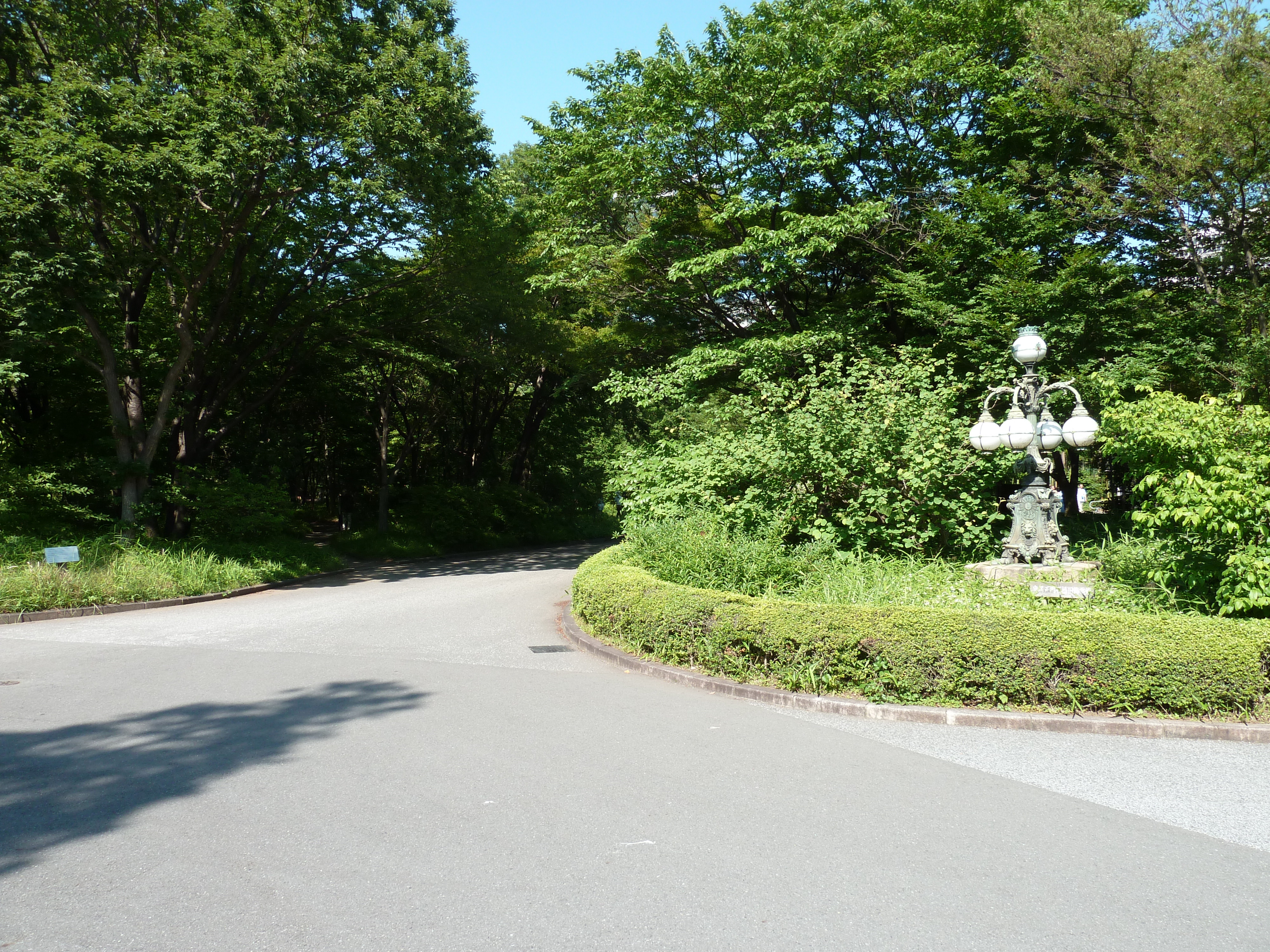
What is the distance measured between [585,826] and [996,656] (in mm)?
3869

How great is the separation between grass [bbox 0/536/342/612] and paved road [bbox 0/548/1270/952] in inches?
216

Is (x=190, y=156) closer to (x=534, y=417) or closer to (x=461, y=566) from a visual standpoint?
(x=461, y=566)

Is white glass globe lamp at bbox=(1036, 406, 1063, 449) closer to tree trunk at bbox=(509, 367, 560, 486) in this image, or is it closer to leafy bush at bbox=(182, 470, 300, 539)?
leafy bush at bbox=(182, 470, 300, 539)

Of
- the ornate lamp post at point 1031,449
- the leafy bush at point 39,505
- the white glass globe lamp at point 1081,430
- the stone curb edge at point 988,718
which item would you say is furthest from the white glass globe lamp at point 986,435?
the leafy bush at point 39,505

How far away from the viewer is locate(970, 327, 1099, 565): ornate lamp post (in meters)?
10.7

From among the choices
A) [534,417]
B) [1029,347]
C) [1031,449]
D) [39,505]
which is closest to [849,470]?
[1031,449]

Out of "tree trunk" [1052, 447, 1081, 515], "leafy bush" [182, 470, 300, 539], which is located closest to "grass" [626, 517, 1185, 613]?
"tree trunk" [1052, 447, 1081, 515]

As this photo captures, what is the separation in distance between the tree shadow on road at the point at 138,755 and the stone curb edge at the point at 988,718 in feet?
9.48

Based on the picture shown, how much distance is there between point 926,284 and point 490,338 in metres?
12.5

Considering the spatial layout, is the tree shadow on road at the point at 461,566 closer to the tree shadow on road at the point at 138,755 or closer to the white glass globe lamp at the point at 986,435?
the tree shadow on road at the point at 138,755

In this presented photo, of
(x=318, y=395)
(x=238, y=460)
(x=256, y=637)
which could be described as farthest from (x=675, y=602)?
(x=238, y=460)

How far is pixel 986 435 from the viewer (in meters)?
10.7

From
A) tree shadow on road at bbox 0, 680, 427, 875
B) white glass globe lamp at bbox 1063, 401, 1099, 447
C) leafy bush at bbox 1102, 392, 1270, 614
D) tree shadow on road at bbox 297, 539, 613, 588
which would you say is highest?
white glass globe lamp at bbox 1063, 401, 1099, 447

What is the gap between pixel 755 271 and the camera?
57.7ft
